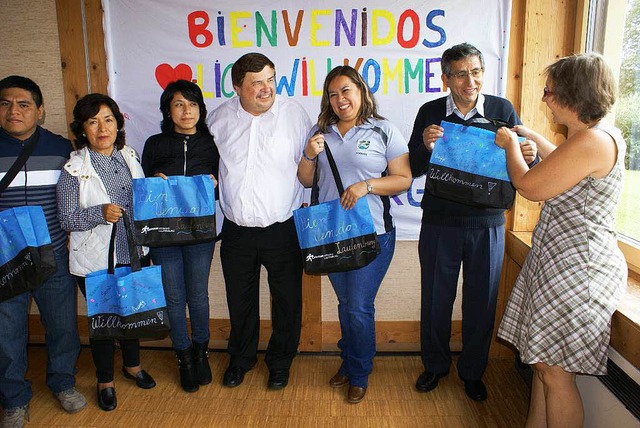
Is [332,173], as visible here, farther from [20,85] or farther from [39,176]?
[20,85]

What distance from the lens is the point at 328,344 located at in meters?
2.95

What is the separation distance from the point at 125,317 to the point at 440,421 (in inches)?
59.1

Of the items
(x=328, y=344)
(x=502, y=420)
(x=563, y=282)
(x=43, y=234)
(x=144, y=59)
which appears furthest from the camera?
(x=328, y=344)

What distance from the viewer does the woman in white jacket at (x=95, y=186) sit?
2055 millimetres

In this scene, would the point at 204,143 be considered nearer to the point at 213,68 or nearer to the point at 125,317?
the point at 213,68

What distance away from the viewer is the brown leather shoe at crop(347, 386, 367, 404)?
233 cm

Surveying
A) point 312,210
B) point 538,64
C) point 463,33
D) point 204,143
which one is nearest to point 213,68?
point 204,143

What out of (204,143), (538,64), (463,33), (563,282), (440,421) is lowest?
(440,421)

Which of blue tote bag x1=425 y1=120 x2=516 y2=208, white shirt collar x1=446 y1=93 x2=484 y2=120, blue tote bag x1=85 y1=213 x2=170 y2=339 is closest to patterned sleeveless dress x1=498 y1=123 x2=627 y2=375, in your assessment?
blue tote bag x1=425 y1=120 x2=516 y2=208

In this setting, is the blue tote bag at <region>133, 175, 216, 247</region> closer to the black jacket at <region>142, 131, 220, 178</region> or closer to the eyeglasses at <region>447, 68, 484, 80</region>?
the black jacket at <region>142, 131, 220, 178</region>

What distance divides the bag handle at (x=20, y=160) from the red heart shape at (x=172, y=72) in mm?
805

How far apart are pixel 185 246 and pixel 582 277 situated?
1720mm

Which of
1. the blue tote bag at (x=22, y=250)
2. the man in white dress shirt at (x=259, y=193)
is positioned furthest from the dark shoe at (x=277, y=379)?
the blue tote bag at (x=22, y=250)

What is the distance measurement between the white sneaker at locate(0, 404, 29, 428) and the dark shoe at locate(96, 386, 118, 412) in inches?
12.7
